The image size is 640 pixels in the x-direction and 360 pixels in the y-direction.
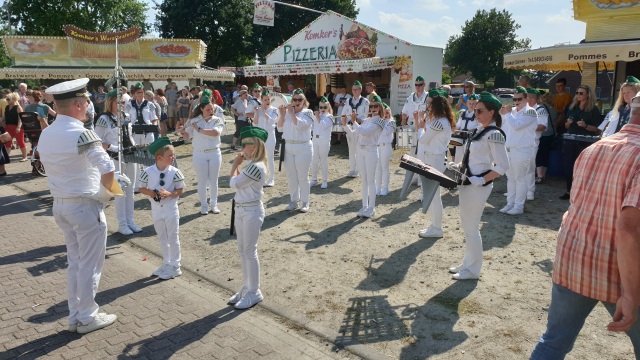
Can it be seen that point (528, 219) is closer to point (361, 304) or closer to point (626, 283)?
point (361, 304)

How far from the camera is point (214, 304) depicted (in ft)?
17.4

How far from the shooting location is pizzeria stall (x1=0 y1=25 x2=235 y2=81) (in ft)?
94.8

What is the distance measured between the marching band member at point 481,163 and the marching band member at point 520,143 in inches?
124

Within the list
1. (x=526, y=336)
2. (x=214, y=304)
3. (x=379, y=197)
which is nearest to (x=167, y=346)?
(x=214, y=304)

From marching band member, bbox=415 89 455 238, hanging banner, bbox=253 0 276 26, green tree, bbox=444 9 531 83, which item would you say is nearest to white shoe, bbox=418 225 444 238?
marching band member, bbox=415 89 455 238

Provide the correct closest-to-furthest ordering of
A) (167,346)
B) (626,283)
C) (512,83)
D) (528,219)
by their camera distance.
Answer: (626,283)
(167,346)
(528,219)
(512,83)

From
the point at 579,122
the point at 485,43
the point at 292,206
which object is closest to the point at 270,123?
the point at 292,206

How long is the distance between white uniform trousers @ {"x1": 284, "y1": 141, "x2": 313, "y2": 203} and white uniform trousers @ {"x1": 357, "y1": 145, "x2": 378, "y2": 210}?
1.05 meters

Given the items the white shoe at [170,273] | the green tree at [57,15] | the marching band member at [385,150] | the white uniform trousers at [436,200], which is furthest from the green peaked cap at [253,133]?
the green tree at [57,15]

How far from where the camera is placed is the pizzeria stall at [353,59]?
20.0 meters

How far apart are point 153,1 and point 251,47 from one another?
10167mm

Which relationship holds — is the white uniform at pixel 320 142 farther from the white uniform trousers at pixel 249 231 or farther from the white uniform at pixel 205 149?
the white uniform trousers at pixel 249 231

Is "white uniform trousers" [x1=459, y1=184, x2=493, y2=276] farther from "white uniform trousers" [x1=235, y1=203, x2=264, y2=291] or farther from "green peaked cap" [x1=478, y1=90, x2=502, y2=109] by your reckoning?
"white uniform trousers" [x1=235, y1=203, x2=264, y2=291]

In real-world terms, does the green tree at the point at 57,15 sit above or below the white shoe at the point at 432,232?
above
